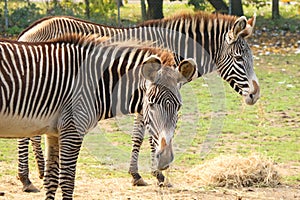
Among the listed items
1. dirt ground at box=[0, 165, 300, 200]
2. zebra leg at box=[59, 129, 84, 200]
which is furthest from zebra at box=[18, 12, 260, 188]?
zebra leg at box=[59, 129, 84, 200]

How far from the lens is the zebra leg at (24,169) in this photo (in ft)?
25.5

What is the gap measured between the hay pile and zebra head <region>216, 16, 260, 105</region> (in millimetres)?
779

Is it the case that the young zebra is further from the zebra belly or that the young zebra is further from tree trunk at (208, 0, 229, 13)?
tree trunk at (208, 0, 229, 13)

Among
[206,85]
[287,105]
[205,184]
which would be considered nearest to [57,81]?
[205,184]

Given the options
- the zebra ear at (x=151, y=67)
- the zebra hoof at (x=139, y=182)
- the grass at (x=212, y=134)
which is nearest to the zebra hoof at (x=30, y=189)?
the grass at (x=212, y=134)

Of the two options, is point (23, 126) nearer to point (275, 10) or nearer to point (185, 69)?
point (185, 69)

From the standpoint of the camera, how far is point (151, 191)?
25.6 feet

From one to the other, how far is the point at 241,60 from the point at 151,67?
9.29 feet

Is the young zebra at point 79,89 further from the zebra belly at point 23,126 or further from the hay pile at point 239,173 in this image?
the hay pile at point 239,173

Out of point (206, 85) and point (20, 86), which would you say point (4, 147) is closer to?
point (20, 86)

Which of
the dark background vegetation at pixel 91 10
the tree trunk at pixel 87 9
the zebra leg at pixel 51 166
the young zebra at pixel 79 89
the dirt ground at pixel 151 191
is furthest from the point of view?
the tree trunk at pixel 87 9

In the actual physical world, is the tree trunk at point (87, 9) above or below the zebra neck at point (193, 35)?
below

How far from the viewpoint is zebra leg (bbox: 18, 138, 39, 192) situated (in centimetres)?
778

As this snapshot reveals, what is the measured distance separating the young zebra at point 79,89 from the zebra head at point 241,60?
2360mm
